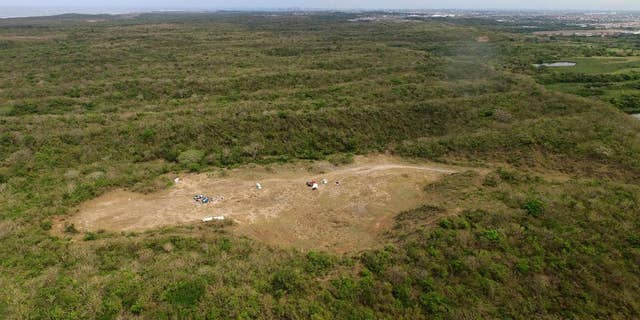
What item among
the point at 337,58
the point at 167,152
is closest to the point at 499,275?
the point at 167,152

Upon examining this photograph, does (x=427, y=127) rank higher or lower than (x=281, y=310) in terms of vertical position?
higher

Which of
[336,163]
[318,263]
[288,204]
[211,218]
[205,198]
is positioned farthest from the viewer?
[336,163]

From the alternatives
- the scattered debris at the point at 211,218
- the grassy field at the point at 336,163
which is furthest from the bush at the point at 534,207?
the scattered debris at the point at 211,218

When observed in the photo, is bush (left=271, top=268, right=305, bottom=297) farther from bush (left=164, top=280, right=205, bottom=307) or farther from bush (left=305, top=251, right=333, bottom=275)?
bush (left=164, top=280, right=205, bottom=307)

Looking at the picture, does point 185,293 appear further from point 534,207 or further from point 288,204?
point 534,207

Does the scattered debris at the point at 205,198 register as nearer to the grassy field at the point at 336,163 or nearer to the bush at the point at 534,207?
the grassy field at the point at 336,163

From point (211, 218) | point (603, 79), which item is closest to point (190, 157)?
point (211, 218)

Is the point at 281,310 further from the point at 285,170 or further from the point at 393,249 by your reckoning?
the point at 285,170
